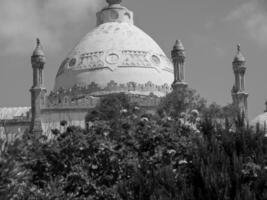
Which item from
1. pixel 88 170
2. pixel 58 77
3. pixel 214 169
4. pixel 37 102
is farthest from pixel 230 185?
pixel 58 77

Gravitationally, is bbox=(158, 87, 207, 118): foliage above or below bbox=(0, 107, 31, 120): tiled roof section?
below

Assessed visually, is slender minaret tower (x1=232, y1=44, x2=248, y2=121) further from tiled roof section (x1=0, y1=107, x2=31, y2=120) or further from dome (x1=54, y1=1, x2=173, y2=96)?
tiled roof section (x1=0, y1=107, x2=31, y2=120)

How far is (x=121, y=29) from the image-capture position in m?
61.0

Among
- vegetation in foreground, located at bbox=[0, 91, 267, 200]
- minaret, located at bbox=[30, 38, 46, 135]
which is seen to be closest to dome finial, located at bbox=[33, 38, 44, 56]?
minaret, located at bbox=[30, 38, 46, 135]

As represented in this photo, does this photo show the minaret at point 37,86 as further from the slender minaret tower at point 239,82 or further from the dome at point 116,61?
the slender minaret tower at point 239,82

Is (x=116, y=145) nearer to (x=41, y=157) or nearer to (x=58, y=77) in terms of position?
(x=41, y=157)

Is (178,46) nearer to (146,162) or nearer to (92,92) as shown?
(92,92)

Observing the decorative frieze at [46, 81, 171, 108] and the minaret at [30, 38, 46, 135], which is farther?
the decorative frieze at [46, 81, 171, 108]

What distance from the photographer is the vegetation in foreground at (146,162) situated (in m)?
16.5

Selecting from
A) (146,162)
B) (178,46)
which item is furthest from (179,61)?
(146,162)

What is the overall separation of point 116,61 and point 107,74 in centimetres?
118

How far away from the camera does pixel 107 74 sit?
58.2m

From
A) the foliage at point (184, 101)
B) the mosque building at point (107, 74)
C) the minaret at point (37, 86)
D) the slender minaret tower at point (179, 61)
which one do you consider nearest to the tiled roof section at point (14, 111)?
the mosque building at point (107, 74)

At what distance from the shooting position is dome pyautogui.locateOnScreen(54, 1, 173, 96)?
57781 mm
